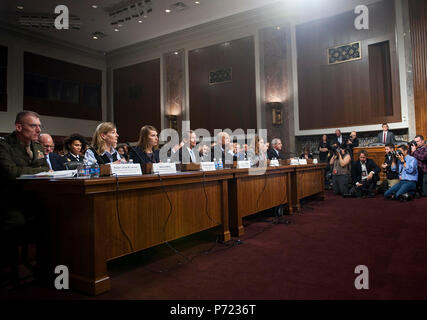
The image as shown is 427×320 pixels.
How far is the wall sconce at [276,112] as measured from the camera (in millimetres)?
7645

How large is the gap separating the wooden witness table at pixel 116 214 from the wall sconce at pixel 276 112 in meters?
5.20

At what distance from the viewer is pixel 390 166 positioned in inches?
225

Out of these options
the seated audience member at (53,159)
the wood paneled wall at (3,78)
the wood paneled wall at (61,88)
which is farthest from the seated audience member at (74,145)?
the wood paneled wall at (61,88)

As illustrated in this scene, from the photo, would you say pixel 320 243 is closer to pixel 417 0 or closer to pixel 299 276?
pixel 299 276

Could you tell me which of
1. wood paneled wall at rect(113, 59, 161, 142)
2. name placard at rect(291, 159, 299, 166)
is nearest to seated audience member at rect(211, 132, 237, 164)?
name placard at rect(291, 159, 299, 166)

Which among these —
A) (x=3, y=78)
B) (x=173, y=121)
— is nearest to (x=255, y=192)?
(x=173, y=121)

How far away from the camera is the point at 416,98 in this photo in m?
6.16

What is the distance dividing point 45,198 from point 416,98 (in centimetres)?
697

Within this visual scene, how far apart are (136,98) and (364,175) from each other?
7656 mm

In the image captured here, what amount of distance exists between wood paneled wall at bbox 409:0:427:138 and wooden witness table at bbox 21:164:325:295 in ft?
17.7

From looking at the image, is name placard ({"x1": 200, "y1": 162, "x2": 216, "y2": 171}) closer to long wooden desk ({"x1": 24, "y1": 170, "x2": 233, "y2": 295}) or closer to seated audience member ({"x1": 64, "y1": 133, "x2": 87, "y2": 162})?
long wooden desk ({"x1": 24, "y1": 170, "x2": 233, "y2": 295})

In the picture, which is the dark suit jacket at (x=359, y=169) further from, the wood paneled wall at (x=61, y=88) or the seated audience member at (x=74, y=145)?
the wood paneled wall at (x=61, y=88)
